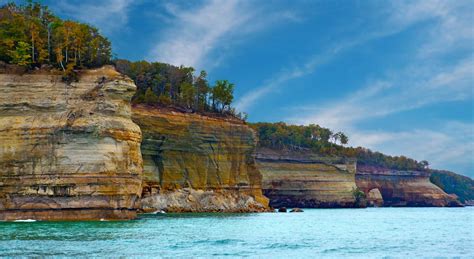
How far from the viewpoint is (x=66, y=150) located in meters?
49.9

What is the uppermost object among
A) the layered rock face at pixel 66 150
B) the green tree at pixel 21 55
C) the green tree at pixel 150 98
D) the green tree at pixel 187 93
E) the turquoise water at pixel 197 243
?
the green tree at pixel 187 93

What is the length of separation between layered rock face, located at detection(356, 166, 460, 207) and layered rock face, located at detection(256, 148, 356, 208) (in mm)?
30971

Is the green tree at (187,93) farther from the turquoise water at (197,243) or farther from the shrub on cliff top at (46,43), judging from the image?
the turquoise water at (197,243)

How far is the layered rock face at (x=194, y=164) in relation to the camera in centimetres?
7700

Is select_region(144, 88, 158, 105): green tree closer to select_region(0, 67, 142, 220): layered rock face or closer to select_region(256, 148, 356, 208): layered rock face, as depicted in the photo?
select_region(0, 67, 142, 220): layered rock face

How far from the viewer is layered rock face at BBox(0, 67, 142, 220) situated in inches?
1919

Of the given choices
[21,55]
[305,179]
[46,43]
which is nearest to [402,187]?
[305,179]

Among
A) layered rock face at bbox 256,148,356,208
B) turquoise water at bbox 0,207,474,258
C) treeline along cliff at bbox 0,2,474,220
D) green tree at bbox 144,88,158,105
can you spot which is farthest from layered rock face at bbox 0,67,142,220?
layered rock face at bbox 256,148,356,208

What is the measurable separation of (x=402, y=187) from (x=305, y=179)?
48.8 metres

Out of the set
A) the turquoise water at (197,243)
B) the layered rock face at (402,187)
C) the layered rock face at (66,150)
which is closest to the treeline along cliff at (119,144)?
the layered rock face at (66,150)

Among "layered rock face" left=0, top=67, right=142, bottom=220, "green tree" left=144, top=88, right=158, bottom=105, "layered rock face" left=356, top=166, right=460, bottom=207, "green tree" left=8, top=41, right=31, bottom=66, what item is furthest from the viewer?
"layered rock face" left=356, top=166, right=460, bottom=207

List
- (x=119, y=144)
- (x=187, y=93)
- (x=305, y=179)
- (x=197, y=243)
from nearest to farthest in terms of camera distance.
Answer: (x=197, y=243) < (x=119, y=144) < (x=187, y=93) < (x=305, y=179)

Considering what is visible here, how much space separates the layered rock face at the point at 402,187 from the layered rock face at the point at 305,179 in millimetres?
30971

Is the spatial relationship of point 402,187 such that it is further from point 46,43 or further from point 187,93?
point 46,43
